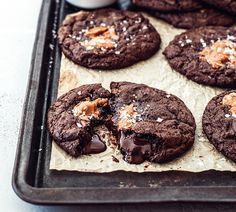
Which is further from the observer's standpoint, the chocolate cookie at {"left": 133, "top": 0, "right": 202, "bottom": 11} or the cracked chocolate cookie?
the chocolate cookie at {"left": 133, "top": 0, "right": 202, "bottom": 11}

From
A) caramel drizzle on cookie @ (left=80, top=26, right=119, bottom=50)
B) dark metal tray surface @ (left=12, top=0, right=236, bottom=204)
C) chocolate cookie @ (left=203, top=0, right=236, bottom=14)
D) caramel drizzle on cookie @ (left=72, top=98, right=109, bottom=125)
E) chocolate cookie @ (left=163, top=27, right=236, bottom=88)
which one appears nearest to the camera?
dark metal tray surface @ (left=12, top=0, right=236, bottom=204)

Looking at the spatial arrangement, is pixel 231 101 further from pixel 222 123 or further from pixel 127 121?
pixel 127 121

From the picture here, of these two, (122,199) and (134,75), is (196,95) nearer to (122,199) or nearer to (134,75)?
(134,75)

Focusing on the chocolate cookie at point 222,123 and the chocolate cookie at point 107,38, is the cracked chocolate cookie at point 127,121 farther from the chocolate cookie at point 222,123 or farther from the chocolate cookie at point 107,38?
the chocolate cookie at point 107,38

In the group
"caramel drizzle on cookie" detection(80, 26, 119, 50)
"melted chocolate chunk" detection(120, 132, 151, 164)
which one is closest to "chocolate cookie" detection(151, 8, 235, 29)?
"caramel drizzle on cookie" detection(80, 26, 119, 50)

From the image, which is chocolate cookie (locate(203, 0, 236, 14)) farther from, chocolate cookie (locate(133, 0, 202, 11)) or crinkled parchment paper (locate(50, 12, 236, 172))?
crinkled parchment paper (locate(50, 12, 236, 172))

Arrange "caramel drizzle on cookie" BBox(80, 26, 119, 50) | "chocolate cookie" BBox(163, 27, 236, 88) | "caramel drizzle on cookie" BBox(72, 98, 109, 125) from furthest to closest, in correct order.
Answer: "caramel drizzle on cookie" BBox(80, 26, 119, 50), "chocolate cookie" BBox(163, 27, 236, 88), "caramel drizzle on cookie" BBox(72, 98, 109, 125)

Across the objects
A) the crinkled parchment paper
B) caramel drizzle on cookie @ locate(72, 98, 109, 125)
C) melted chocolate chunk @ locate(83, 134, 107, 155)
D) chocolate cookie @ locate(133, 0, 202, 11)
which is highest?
caramel drizzle on cookie @ locate(72, 98, 109, 125)
